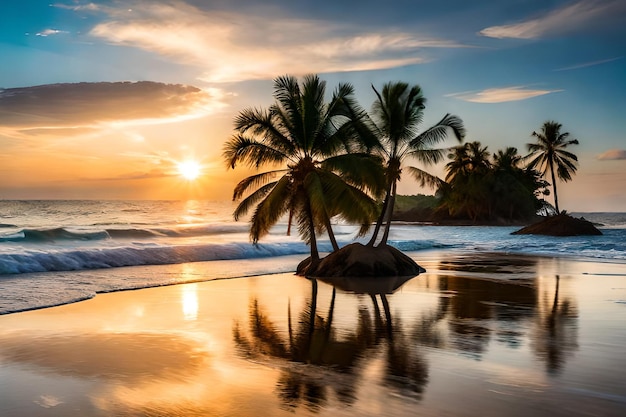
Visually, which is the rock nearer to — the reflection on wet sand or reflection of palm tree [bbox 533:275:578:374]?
reflection of palm tree [bbox 533:275:578:374]

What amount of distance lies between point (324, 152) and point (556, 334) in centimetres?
1309

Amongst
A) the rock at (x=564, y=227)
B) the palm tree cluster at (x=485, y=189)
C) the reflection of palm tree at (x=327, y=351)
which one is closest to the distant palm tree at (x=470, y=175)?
the palm tree cluster at (x=485, y=189)

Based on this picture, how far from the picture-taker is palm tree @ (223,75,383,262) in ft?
67.8

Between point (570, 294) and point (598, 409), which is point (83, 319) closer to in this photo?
point (598, 409)

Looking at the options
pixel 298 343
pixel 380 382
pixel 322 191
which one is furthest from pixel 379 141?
pixel 380 382

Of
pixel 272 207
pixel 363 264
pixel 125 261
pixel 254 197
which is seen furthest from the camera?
pixel 125 261

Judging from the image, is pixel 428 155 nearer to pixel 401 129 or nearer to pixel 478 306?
pixel 401 129

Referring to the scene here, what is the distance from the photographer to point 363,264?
803 inches

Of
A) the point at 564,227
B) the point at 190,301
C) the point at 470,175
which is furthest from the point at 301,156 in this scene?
the point at 470,175

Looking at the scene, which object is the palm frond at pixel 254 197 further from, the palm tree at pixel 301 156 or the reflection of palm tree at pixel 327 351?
the reflection of palm tree at pixel 327 351

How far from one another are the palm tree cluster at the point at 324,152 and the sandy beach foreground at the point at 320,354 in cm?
562

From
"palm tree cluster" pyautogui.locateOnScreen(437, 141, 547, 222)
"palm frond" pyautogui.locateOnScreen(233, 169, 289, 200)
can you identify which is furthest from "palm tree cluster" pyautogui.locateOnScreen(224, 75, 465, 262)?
"palm tree cluster" pyautogui.locateOnScreen(437, 141, 547, 222)

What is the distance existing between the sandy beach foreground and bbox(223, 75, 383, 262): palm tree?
5822 millimetres

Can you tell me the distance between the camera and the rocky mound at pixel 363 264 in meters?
20.3
